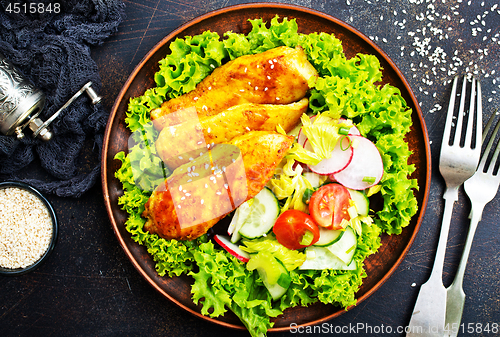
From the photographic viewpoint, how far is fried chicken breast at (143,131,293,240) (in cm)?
248

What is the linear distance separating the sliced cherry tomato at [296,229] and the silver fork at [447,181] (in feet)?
4.85

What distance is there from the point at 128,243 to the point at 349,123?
2364mm

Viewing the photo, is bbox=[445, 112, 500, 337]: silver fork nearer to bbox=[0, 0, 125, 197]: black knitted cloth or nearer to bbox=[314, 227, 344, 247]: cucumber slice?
bbox=[314, 227, 344, 247]: cucumber slice

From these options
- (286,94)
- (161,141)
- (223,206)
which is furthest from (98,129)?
(286,94)

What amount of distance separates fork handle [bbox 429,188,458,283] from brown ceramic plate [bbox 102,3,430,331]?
41cm

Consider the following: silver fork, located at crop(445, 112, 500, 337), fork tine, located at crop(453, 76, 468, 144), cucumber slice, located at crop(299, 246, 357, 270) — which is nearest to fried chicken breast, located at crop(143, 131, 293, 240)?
cucumber slice, located at crop(299, 246, 357, 270)

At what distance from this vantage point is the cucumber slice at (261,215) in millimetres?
2686

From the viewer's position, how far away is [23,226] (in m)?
2.94

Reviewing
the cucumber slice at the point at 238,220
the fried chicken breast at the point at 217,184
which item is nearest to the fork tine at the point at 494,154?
the fried chicken breast at the point at 217,184

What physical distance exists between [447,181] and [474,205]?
0.37 metres

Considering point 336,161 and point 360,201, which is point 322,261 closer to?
point 360,201

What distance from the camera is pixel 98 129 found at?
297 cm

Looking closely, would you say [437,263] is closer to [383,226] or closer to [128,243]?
[383,226]

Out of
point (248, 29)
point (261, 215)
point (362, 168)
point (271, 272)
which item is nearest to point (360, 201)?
point (362, 168)
